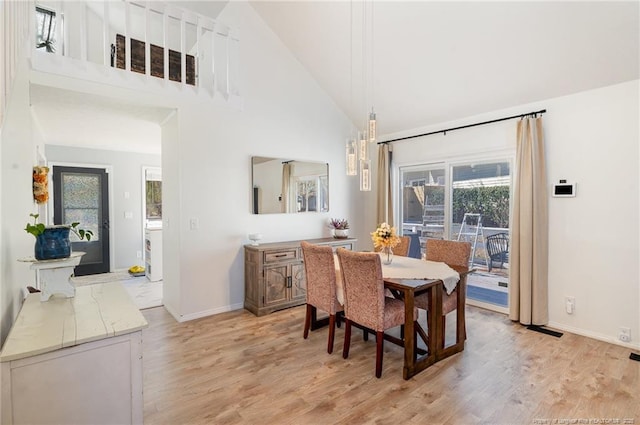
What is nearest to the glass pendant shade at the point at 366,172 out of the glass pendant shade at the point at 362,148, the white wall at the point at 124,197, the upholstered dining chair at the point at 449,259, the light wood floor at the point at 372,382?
the glass pendant shade at the point at 362,148

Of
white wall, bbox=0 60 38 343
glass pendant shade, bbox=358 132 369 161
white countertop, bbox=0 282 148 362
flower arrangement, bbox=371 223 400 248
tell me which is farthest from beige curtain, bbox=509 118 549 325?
white wall, bbox=0 60 38 343

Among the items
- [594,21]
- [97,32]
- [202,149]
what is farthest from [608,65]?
[97,32]

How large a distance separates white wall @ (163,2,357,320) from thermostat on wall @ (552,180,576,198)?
2.96m

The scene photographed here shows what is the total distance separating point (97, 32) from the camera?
3.87 meters

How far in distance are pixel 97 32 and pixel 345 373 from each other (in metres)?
4.69

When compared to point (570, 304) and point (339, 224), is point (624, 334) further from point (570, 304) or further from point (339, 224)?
point (339, 224)

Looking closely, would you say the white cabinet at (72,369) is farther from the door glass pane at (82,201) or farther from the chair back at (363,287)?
the door glass pane at (82,201)

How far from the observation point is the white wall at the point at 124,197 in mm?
6078

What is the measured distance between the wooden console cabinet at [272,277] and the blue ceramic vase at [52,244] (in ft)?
6.74

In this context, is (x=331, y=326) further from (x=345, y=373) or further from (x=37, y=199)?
(x=37, y=199)

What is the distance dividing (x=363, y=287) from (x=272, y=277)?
166 cm

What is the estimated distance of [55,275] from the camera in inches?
74.3

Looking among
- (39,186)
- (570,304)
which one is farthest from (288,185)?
(570,304)

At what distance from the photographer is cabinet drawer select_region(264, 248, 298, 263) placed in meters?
3.85
